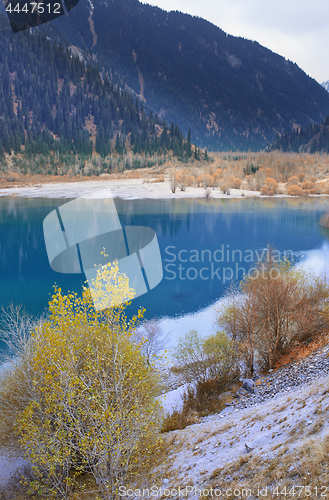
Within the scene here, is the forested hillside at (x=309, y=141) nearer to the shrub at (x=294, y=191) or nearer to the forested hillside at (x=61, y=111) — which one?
the forested hillside at (x=61, y=111)

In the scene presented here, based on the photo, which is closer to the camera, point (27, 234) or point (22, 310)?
point (22, 310)

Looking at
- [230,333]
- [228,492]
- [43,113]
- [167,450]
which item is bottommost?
[230,333]

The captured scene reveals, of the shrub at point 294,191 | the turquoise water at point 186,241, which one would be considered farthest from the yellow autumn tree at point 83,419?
the shrub at point 294,191

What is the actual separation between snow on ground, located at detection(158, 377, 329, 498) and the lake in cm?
845

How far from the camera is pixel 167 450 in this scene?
779cm

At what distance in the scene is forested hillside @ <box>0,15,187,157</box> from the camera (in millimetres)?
85062

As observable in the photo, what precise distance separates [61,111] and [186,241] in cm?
7873

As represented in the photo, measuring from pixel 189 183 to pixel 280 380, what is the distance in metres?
53.2

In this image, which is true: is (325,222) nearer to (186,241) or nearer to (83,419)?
(186,241)

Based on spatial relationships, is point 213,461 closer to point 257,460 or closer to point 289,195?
point 257,460

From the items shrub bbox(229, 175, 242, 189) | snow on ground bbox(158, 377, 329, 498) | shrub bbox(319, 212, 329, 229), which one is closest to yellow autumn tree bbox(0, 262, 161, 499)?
snow on ground bbox(158, 377, 329, 498)

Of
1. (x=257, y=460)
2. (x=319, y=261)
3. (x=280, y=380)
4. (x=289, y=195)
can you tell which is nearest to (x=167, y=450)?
(x=257, y=460)

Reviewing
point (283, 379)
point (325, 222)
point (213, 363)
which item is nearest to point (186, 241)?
point (325, 222)

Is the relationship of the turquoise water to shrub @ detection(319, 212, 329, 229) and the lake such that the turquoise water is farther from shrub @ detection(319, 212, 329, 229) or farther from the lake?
shrub @ detection(319, 212, 329, 229)
